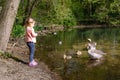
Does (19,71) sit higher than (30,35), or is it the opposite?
(30,35)

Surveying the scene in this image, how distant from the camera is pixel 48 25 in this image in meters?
43.7

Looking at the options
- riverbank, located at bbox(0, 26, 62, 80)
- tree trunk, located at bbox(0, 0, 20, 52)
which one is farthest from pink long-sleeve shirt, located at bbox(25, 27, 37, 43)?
riverbank, located at bbox(0, 26, 62, 80)

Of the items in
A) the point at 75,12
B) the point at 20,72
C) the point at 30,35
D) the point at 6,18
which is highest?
the point at 6,18

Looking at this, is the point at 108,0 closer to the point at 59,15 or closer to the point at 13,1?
the point at 59,15

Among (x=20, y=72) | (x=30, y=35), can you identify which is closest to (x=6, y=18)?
(x=30, y=35)

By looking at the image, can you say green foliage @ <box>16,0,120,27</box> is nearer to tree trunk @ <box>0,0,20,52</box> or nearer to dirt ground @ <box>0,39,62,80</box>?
tree trunk @ <box>0,0,20,52</box>

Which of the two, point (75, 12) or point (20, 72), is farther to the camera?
point (75, 12)

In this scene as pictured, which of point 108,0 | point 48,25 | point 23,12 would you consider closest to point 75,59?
point 23,12

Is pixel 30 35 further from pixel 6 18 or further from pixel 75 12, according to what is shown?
pixel 75 12

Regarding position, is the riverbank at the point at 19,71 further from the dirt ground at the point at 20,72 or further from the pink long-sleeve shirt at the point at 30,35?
the pink long-sleeve shirt at the point at 30,35

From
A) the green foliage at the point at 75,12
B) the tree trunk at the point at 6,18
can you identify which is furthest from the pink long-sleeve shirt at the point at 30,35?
the green foliage at the point at 75,12

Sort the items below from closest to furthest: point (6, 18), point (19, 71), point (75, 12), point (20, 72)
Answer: point (20, 72) < point (19, 71) < point (6, 18) < point (75, 12)

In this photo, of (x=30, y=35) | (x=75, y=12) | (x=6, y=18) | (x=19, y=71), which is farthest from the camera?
(x=75, y=12)

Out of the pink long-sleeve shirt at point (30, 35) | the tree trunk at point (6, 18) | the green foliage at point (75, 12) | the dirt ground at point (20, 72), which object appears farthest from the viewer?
the green foliage at point (75, 12)
